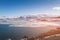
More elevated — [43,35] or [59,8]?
[59,8]

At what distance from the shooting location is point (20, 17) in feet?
7.41

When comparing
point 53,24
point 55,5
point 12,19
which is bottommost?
point 53,24

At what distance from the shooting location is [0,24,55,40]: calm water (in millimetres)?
2161

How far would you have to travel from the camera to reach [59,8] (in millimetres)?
2305

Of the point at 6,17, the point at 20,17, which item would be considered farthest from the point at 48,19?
the point at 6,17

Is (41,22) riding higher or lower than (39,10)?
lower

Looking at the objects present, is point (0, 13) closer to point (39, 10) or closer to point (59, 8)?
point (39, 10)

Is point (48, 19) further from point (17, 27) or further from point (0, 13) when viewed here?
point (0, 13)

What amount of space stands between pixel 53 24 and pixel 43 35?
0.27 m

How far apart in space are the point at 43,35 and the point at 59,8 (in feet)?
1.83

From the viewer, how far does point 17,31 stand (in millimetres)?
2201

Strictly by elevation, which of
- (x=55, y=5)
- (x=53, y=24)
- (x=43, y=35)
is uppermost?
(x=55, y=5)

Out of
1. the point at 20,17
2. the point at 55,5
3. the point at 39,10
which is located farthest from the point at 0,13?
the point at 55,5

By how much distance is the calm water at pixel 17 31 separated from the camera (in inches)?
85.1
